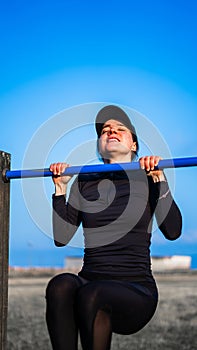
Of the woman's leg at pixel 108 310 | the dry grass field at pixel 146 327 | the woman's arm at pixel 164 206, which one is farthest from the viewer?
the dry grass field at pixel 146 327

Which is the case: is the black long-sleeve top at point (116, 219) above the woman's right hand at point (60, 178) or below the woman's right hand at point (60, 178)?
below

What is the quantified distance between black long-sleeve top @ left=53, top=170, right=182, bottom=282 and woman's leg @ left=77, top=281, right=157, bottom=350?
12cm

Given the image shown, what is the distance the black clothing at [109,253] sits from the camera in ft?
6.98

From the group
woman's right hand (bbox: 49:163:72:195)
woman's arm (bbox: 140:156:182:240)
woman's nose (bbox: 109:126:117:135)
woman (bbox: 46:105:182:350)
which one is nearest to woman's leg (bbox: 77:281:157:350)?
woman (bbox: 46:105:182:350)

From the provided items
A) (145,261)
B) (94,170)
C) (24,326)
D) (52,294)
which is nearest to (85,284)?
(52,294)

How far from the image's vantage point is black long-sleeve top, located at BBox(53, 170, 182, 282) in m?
2.34

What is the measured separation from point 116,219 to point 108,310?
16.7 inches

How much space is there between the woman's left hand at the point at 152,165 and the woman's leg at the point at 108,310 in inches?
17.2

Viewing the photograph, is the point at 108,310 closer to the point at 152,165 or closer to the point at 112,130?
the point at 152,165

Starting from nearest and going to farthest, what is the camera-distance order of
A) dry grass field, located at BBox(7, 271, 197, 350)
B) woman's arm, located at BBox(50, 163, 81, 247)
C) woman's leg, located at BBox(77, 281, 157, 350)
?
woman's leg, located at BBox(77, 281, 157, 350) → woman's arm, located at BBox(50, 163, 81, 247) → dry grass field, located at BBox(7, 271, 197, 350)

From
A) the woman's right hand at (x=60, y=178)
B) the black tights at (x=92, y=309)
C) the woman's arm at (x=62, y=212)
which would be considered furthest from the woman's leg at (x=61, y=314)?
the woman's right hand at (x=60, y=178)

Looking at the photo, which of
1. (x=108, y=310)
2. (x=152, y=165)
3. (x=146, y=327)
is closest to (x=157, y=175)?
(x=152, y=165)

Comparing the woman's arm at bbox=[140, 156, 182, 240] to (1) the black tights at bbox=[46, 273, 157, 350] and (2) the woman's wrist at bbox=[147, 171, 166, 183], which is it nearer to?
(2) the woman's wrist at bbox=[147, 171, 166, 183]

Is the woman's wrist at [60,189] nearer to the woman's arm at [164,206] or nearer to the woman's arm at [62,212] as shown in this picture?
the woman's arm at [62,212]
